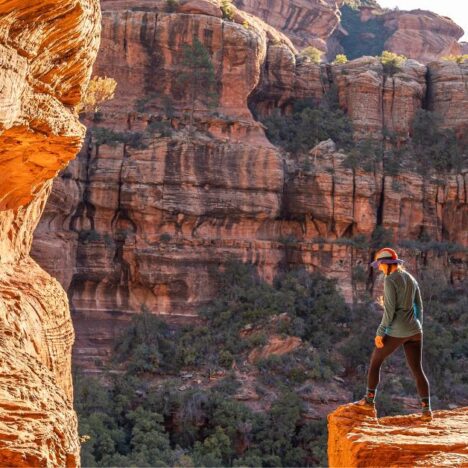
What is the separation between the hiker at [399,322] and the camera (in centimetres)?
588

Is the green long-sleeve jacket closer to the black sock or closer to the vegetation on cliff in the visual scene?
the black sock

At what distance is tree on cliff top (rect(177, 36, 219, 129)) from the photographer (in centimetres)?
2722

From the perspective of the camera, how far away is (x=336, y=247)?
27.0 metres

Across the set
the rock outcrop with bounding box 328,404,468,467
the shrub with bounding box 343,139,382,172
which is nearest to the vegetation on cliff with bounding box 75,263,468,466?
the shrub with bounding box 343,139,382,172

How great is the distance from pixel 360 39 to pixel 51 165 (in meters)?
53.4

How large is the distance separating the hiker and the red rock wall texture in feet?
59.7

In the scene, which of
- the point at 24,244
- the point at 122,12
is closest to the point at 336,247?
the point at 122,12

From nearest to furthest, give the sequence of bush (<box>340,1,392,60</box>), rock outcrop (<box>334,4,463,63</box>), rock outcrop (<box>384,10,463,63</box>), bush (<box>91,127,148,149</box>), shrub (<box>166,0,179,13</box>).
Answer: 1. bush (<box>91,127,148,149</box>)
2. shrub (<box>166,0,179,13</box>)
3. rock outcrop (<box>384,10,463,63</box>)
4. rock outcrop (<box>334,4,463,63</box>)
5. bush (<box>340,1,392,60</box>)

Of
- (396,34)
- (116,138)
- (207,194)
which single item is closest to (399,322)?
(207,194)

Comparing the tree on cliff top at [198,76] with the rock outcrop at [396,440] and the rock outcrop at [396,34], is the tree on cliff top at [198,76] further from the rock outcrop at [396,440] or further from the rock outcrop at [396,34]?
the rock outcrop at [396,34]

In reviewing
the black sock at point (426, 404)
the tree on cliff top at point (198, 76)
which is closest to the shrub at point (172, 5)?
the tree on cliff top at point (198, 76)

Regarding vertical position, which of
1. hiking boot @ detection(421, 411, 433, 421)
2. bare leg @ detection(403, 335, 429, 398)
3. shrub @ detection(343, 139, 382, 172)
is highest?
shrub @ detection(343, 139, 382, 172)

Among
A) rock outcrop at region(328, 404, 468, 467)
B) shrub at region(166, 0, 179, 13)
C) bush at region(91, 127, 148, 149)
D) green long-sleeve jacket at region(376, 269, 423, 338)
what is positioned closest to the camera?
rock outcrop at region(328, 404, 468, 467)

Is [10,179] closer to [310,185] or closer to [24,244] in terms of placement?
[24,244]
